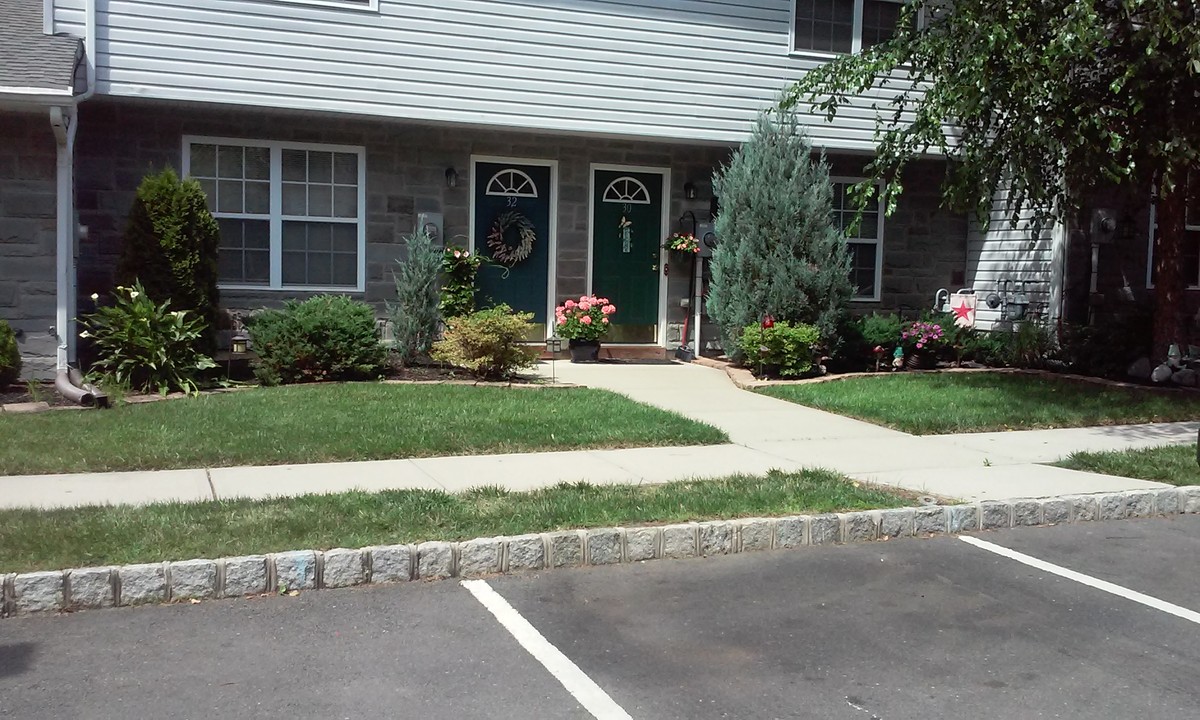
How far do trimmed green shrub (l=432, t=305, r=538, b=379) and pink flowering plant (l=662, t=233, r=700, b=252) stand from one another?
326 centimetres

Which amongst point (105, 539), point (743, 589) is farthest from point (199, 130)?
point (743, 589)

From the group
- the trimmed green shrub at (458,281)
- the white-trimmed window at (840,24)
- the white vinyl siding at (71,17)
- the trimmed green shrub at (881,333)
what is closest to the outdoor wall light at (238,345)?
the trimmed green shrub at (458,281)

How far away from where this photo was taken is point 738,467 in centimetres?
811

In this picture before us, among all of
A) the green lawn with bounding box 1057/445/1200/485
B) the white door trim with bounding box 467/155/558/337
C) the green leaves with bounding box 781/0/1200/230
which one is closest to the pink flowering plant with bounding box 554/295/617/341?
the white door trim with bounding box 467/155/558/337

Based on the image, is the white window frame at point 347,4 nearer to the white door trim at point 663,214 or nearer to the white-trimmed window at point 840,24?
the white door trim at point 663,214

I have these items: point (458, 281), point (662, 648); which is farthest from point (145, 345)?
point (662, 648)

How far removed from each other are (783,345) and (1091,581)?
6966mm

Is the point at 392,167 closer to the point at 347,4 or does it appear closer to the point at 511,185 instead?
the point at 511,185

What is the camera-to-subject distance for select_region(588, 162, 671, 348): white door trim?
562 inches

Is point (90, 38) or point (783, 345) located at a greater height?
point (90, 38)

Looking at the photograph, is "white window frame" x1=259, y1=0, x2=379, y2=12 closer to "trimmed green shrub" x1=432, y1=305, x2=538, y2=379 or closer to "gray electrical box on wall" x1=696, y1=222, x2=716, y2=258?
"trimmed green shrub" x1=432, y1=305, x2=538, y2=379

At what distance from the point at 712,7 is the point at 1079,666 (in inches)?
431

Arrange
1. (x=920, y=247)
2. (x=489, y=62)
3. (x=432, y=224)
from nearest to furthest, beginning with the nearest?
(x=489, y=62) → (x=432, y=224) → (x=920, y=247)

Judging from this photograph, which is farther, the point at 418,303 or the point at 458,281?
the point at 458,281
